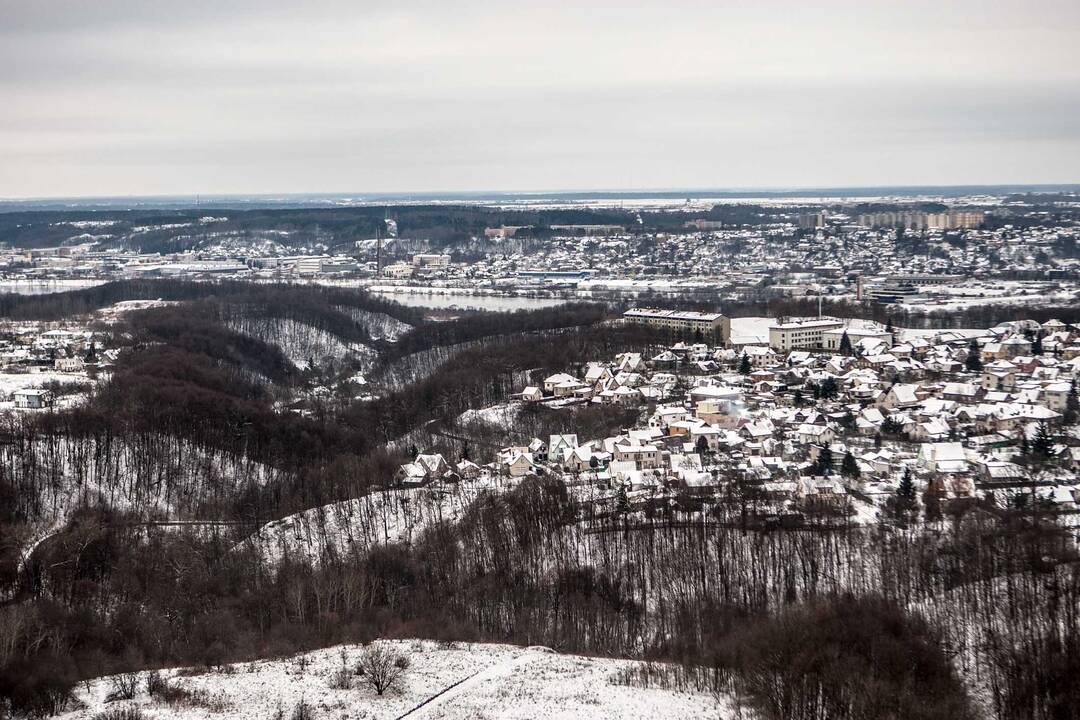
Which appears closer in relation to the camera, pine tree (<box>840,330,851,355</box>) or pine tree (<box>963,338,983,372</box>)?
pine tree (<box>963,338,983,372</box>)

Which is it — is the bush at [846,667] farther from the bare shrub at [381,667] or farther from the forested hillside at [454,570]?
the bare shrub at [381,667]

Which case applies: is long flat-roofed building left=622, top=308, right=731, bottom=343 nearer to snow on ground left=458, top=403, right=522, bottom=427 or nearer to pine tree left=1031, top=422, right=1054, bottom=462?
snow on ground left=458, top=403, right=522, bottom=427

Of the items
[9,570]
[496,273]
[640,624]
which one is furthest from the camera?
[496,273]

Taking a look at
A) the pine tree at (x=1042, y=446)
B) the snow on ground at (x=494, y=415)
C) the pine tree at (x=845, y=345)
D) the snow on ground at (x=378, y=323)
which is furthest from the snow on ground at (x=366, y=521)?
the snow on ground at (x=378, y=323)

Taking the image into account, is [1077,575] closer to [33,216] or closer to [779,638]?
[779,638]

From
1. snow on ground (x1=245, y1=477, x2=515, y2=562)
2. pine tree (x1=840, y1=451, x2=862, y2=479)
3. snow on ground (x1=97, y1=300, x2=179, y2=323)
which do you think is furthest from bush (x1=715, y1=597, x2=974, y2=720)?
snow on ground (x1=97, y1=300, x2=179, y2=323)

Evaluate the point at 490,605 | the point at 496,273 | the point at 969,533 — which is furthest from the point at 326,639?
the point at 496,273

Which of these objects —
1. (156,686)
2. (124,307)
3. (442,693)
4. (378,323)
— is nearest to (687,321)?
(378,323)

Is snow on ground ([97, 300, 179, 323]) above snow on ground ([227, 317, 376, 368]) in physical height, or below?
above
